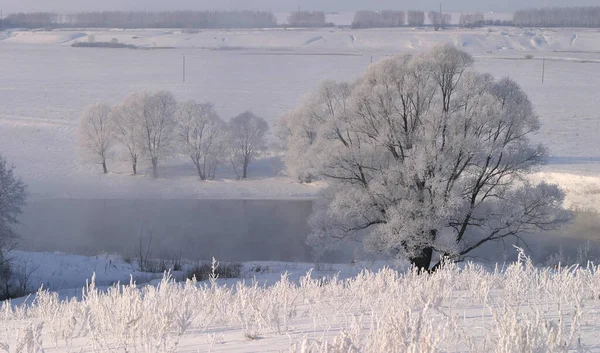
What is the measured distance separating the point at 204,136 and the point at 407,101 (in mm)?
17849

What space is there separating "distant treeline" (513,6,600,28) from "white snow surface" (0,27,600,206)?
2290mm

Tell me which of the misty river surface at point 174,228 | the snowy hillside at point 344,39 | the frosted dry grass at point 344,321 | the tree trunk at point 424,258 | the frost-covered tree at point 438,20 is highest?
the frost-covered tree at point 438,20

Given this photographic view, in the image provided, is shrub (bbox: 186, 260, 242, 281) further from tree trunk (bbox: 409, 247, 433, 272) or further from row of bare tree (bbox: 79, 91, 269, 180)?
row of bare tree (bbox: 79, 91, 269, 180)

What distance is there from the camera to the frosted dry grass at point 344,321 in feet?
9.23

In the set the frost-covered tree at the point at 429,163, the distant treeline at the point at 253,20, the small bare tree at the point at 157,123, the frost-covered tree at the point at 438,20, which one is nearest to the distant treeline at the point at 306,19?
the distant treeline at the point at 253,20

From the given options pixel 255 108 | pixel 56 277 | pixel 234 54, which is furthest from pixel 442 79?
pixel 234 54

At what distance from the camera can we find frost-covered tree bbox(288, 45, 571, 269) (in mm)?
13672

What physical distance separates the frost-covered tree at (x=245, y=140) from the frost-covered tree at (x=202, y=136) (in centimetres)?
52

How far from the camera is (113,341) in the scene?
3768mm

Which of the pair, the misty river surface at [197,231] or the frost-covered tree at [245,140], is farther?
the frost-covered tree at [245,140]

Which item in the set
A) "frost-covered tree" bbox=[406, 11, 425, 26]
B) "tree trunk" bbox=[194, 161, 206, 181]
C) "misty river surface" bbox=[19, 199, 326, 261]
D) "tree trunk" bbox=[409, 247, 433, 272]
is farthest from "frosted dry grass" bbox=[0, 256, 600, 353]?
"frost-covered tree" bbox=[406, 11, 425, 26]

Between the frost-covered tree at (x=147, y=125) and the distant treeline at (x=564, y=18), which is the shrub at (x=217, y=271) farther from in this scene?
the distant treeline at (x=564, y=18)

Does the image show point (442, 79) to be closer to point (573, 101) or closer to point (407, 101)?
point (407, 101)

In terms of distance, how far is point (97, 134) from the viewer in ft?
103
